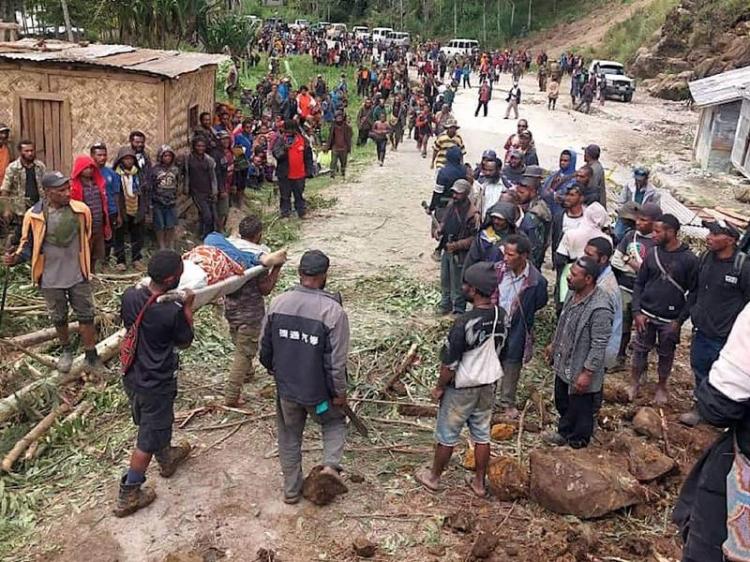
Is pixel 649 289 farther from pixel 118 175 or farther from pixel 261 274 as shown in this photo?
pixel 118 175

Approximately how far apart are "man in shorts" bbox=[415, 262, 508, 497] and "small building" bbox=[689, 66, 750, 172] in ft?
49.2

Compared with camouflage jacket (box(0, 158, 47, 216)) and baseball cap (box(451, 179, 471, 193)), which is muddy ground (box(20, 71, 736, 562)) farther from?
camouflage jacket (box(0, 158, 47, 216))

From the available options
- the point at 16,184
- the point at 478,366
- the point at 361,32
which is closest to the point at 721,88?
the point at 16,184

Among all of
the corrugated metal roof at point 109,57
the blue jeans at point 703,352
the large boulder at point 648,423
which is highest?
the corrugated metal roof at point 109,57

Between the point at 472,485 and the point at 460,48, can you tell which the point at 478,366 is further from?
the point at 460,48

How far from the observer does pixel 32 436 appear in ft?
18.6

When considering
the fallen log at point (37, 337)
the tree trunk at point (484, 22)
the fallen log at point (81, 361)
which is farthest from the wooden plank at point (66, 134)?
the tree trunk at point (484, 22)

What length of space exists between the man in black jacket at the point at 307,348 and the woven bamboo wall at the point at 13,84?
719 cm

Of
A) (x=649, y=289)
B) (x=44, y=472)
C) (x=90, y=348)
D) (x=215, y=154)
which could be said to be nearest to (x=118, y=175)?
(x=215, y=154)

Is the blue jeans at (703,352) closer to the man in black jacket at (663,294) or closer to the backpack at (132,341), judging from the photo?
the man in black jacket at (663,294)

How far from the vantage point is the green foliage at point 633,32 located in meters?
39.0

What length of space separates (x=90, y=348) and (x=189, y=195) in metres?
4.73

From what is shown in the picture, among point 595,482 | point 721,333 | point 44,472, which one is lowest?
point 44,472

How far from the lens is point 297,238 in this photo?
37.9 feet
